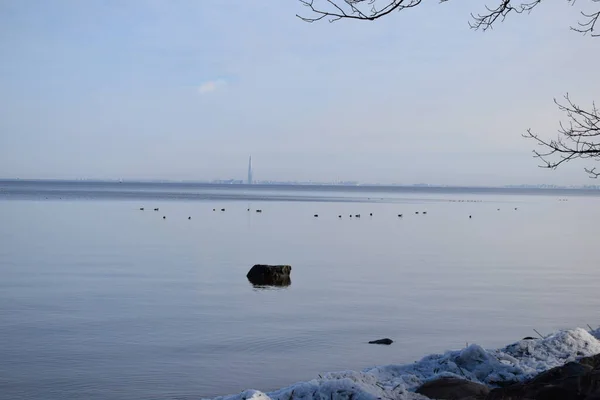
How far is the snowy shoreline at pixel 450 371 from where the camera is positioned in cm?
828

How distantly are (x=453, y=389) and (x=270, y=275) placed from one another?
52.7 ft

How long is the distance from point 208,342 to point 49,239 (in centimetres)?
2618

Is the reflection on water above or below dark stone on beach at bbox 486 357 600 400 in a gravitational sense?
below

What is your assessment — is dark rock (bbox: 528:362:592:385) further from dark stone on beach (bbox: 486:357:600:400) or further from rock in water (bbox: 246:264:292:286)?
rock in water (bbox: 246:264:292:286)

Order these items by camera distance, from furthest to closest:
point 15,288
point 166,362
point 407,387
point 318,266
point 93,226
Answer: point 93,226, point 318,266, point 15,288, point 166,362, point 407,387

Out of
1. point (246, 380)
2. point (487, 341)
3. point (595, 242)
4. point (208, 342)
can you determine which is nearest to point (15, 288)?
point (208, 342)

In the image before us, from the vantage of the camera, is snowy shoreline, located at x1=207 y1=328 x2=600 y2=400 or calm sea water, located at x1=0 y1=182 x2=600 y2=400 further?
calm sea water, located at x1=0 y1=182 x2=600 y2=400

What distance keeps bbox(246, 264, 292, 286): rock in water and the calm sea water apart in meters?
0.51

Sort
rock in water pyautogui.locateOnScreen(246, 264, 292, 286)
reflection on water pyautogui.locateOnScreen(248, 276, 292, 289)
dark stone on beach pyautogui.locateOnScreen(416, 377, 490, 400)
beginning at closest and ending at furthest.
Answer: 1. dark stone on beach pyautogui.locateOnScreen(416, 377, 490, 400)
2. reflection on water pyautogui.locateOnScreen(248, 276, 292, 289)
3. rock in water pyautogui.locateOnScreen(246, 264, 292, 286)

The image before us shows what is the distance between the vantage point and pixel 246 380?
1278cm

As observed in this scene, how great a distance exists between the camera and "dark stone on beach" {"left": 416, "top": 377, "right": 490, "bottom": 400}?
883 centimetres

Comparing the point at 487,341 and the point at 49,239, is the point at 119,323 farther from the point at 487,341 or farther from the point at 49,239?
the point at 49,239

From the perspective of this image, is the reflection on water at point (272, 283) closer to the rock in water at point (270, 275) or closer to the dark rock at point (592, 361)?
the rock in water at point (270, 275)

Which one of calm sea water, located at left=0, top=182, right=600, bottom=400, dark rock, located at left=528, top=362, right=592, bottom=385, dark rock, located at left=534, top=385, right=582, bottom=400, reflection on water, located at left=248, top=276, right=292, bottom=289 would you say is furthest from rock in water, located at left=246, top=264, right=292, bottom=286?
dark rock, located at left=534, top=385, right=582, bottom=400
